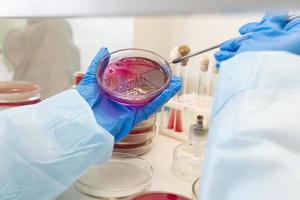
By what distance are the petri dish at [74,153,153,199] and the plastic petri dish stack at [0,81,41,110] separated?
277 millimetres

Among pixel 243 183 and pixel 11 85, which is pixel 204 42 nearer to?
pixel 11 85

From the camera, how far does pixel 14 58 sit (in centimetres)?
167

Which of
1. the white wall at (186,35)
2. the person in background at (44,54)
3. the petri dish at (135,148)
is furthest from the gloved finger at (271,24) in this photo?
the person in background at (44,54)

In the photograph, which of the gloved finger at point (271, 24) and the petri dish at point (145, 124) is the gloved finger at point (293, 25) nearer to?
the gloved finger at point (271, 24)

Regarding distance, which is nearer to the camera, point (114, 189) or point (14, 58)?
point (114, 189)

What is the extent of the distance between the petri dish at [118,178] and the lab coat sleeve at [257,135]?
0.40 metres

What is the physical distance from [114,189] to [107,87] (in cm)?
25

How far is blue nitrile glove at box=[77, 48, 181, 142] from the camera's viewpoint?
805mm

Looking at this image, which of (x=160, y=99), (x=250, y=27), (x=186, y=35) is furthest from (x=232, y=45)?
(x=186, y=35)

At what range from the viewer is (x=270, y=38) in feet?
1.84

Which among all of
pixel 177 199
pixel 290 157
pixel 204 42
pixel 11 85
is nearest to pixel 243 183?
pixel 290 157

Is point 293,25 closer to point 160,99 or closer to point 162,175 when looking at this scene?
point 160,99

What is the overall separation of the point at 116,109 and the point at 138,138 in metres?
0.20

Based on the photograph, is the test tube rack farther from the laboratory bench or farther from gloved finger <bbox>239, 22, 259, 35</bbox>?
gloved finger <bbox>239, 22, 259, 35</bbox>
